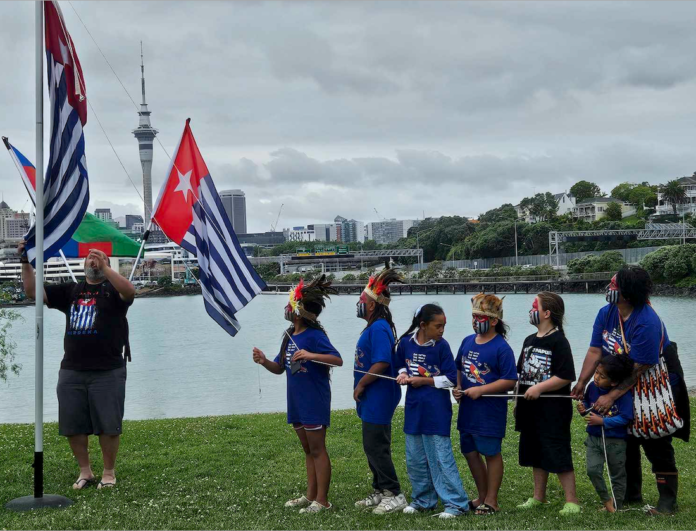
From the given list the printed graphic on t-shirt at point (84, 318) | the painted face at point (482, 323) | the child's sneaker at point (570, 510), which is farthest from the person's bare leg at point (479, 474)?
the printed graphic on t-shirt at point (84, 318)

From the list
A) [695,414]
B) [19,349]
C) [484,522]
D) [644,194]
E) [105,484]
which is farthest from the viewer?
[644,194]

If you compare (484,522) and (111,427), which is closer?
(484,522)

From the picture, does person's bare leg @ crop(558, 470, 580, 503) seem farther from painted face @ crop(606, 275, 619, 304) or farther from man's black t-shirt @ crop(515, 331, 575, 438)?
painted face @ crop(606, 275, 619, 304)

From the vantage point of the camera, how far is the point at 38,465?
7.52 meters

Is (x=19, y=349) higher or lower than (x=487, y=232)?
lower

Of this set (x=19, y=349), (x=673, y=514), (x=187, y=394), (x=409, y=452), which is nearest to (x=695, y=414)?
(x=673, y=514)

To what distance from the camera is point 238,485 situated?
821 cm

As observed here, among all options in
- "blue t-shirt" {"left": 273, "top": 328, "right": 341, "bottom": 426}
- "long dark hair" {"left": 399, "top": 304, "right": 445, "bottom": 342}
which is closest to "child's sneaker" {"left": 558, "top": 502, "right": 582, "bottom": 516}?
"long dark hair" {"left": 399, "top": 304, "right": 445, "bottom": 342}

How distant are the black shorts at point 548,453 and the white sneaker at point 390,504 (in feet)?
3.78

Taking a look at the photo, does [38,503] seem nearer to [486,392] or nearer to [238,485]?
[238,485]

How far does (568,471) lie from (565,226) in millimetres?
130687

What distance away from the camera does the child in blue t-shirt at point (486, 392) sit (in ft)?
22.7

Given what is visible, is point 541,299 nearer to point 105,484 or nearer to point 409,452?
point 409,452

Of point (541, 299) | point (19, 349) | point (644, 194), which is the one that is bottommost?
point (19, 349)
